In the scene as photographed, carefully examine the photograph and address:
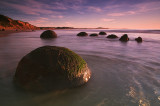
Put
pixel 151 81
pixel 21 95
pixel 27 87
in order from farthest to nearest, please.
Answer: pixel 151 81 < pixel 27 87 < pixel 21 95

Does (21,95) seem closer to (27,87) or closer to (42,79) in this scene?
(27,87)

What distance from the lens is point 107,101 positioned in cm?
270

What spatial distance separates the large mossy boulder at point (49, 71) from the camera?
297 centimetres

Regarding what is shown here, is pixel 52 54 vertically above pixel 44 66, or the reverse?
pixel 52 54

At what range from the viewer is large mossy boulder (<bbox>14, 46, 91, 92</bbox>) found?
297 cm

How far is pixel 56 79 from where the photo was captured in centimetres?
299

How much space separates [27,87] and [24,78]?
0.28 m

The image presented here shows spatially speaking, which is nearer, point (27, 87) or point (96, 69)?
point (27, 87)

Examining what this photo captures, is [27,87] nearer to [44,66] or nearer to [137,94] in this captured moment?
[44,66]

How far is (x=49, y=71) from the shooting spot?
9.80 feet


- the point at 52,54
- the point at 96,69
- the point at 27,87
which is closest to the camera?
the point at 27,87

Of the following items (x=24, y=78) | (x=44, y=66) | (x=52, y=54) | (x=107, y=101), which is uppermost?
(x=52, y=54)

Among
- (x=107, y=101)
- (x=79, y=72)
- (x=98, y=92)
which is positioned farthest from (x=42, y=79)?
(x=107, y=101)

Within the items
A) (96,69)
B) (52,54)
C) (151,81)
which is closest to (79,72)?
(52,54)
